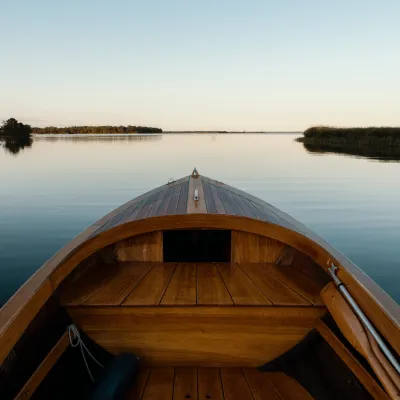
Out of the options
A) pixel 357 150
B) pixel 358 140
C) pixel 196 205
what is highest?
pixel 358 140

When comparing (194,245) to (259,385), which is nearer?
(259,385)

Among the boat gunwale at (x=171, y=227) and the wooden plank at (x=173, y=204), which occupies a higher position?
the wooden plank at (x=173, y=204)

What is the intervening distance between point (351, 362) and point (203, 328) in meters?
1.26

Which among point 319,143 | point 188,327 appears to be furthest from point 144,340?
point 319,143

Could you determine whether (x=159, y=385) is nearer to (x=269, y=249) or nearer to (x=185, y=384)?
(x=185, y=384)

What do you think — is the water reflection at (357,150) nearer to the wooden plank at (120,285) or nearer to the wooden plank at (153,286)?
the wooden plank at (153,286)

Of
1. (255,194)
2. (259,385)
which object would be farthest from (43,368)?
(255,194)

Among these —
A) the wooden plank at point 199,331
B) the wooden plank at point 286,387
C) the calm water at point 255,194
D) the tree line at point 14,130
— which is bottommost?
the calm water at point 255,194

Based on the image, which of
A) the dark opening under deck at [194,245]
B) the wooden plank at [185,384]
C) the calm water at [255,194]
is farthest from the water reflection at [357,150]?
the wooden plank at [185,384]

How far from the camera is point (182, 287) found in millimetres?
3438

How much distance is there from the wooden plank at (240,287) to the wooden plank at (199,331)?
8 centimetres

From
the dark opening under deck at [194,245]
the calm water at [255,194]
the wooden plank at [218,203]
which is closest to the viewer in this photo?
the wooden plank at [218,203]

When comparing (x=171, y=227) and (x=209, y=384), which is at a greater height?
(x=171, y=227)

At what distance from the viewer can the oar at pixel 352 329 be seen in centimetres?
209
